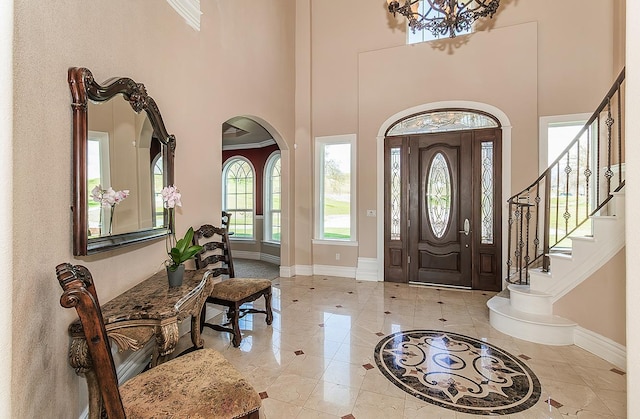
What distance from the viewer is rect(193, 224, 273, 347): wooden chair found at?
3035 mm

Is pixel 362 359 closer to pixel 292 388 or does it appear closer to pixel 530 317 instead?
pixel 292 388

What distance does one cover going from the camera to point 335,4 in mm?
5688

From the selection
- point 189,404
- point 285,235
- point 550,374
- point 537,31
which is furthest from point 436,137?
point 189,404

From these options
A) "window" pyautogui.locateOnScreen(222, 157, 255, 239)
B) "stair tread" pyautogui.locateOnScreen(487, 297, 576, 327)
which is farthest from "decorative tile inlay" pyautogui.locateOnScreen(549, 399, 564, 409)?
"window" pyautogui.locateOnScreen(222, 157, 255, 239)

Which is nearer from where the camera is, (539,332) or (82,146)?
(82,146)

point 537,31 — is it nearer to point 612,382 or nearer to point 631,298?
point 612,382

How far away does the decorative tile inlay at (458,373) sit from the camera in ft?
7.04

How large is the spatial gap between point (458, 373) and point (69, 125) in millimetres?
3285

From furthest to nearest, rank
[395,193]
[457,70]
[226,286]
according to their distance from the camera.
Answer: [395,193]
[457,70]
[226,286]

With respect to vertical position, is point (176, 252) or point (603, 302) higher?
point (176, 252)

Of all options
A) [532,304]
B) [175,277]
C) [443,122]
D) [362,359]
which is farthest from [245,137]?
[532,304]

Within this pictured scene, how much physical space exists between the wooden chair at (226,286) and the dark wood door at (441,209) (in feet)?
9.65

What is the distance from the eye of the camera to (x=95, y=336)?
3.73ft

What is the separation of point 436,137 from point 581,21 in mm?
2516
